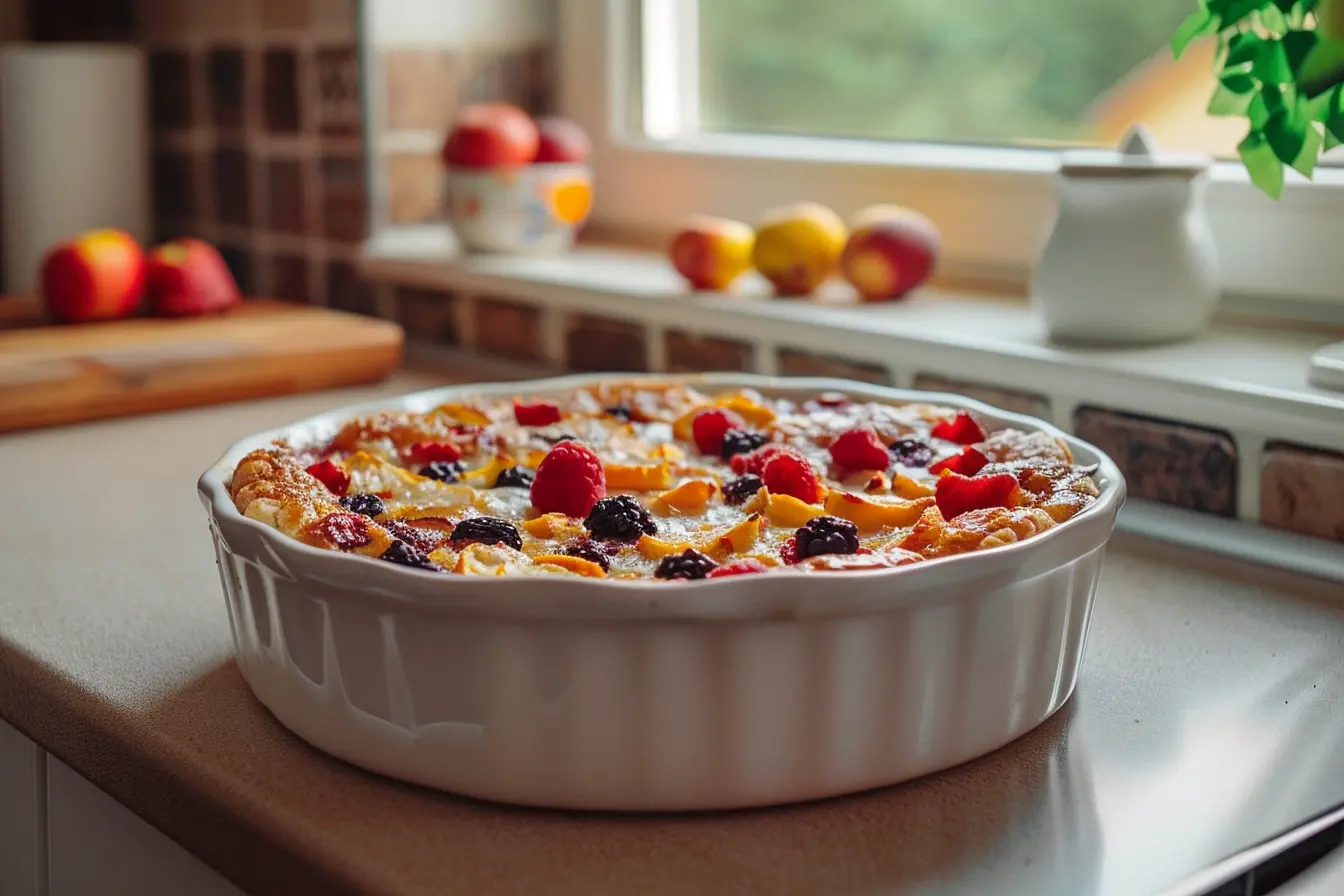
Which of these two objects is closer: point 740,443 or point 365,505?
point 365,505

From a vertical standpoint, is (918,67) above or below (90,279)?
above

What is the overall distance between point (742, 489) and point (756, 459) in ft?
0.17

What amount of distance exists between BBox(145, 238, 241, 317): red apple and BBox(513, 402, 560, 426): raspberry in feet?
2.55

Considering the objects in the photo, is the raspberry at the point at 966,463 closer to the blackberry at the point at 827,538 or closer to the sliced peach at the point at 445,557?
the blackberry at the point at 827,538

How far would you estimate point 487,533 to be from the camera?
0.82m

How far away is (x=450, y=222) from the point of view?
5.73 ft

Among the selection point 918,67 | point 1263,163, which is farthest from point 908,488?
point 918,67

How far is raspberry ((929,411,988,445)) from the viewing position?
3.31ft

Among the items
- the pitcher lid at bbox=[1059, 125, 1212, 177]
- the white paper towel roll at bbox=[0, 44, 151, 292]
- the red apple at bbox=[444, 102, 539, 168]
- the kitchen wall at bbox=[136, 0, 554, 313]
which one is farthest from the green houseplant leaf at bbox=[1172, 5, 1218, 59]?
the white paper towel roll at bbox=[0, 44, 151, 292]

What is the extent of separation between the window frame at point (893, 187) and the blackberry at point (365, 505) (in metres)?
0.62

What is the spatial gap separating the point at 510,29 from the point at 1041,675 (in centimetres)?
136

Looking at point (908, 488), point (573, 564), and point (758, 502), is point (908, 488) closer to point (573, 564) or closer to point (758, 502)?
point (758, 502)

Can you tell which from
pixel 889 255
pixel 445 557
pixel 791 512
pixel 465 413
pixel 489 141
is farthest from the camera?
pixel 489 141

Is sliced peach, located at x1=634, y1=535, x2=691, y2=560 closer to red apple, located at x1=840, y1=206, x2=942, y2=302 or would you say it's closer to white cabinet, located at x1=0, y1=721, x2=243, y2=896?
white cabinet, located at x1=0, y1=721, x2=243, y2=896
